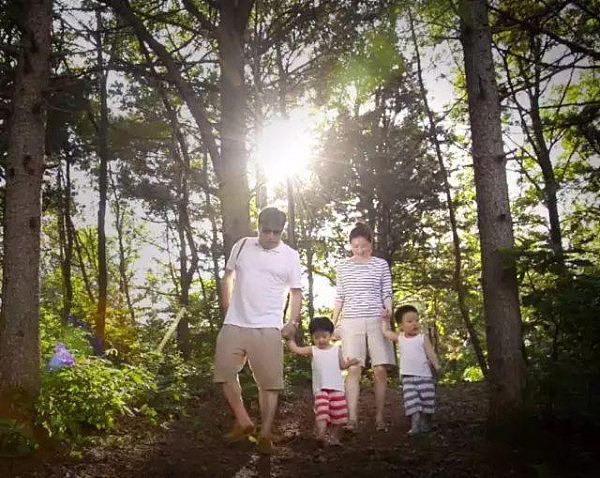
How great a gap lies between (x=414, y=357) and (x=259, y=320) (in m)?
2.14

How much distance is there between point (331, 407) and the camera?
6102mm

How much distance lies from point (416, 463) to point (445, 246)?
18.3 metres

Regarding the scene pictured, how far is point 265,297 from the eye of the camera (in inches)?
215

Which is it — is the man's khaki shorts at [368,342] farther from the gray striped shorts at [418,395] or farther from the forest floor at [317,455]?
the forest floor at [317,455]

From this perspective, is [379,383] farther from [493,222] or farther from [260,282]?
[493,222]

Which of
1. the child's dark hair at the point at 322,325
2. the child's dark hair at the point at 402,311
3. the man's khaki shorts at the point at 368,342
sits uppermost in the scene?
the child's dark hair at the point at 402,311

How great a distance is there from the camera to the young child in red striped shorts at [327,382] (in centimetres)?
604

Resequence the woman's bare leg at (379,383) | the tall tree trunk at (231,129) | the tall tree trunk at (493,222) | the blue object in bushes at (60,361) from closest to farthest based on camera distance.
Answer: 1. the tall tree trunk at (493,222)
2. the blue object in bushes at (60,361)
3. the woman's bare leg at (379,383)
4. the tall tree trunk at (231,129)

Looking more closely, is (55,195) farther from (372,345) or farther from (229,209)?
(372,345)

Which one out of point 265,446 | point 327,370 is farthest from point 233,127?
point 265,446

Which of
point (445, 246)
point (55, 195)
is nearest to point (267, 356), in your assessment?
point (55, 195)

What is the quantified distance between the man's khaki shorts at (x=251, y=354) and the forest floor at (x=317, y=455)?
76cm

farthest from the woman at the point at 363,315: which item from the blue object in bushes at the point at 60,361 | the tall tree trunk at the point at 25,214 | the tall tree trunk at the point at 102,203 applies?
the tall tree trunk at the point at 102,203

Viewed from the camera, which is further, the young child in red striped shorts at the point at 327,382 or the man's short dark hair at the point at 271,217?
the young child in red striped shorts at the point at 327,382
